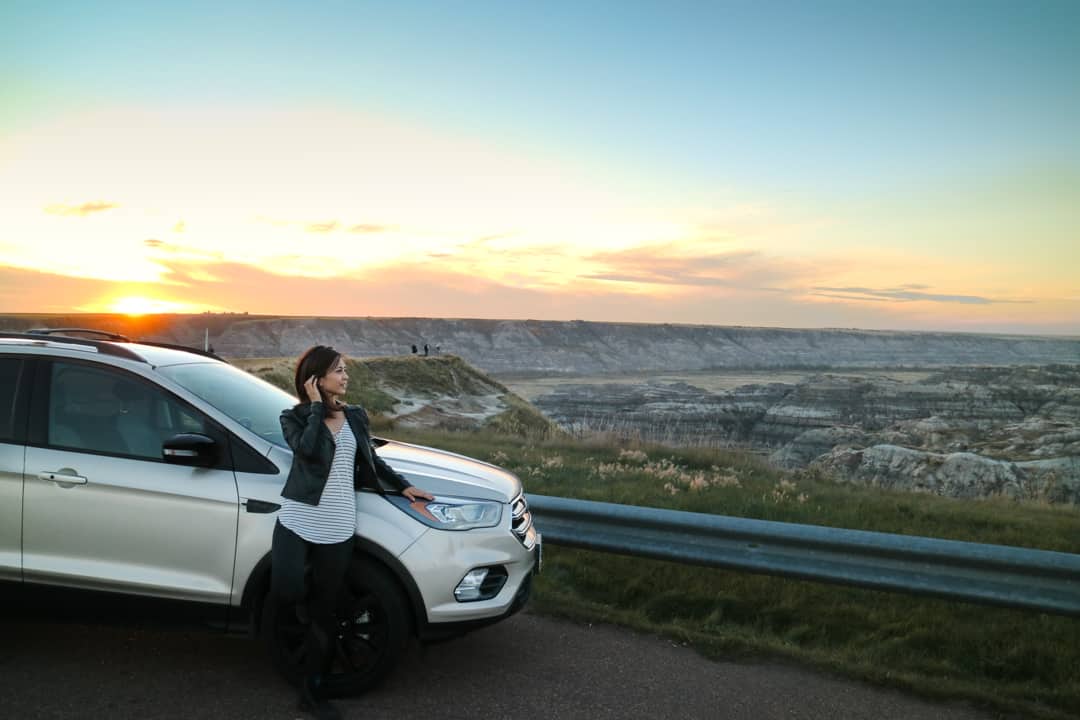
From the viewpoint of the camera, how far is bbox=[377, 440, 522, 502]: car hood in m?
4.38

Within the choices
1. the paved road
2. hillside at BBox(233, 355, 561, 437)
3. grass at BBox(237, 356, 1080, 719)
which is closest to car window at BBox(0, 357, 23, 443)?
the paved road

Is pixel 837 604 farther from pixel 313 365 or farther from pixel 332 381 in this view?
pixel 313 365

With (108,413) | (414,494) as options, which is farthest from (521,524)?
(108,413)

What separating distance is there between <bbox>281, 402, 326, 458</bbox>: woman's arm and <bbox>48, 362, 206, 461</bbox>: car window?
78cm

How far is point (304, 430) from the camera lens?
A: 3850 mm

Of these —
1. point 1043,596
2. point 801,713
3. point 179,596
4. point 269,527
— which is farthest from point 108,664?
point 1043,596

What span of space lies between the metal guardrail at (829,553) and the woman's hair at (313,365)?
2.59 m

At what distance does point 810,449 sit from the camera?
29453 millimetres

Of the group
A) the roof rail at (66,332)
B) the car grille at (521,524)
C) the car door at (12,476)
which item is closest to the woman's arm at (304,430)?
the car grille at (521,524)

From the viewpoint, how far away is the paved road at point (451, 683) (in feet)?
13.3

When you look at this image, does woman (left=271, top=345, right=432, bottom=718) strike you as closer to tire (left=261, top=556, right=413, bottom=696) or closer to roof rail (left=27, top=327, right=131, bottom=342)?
tire (left=261, top=556, right=413, bottom=696)

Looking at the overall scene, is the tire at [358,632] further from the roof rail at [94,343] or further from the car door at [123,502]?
the roof rail at [94,343]

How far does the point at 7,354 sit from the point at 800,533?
501 centimetres

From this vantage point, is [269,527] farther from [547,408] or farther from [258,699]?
[547,408]
